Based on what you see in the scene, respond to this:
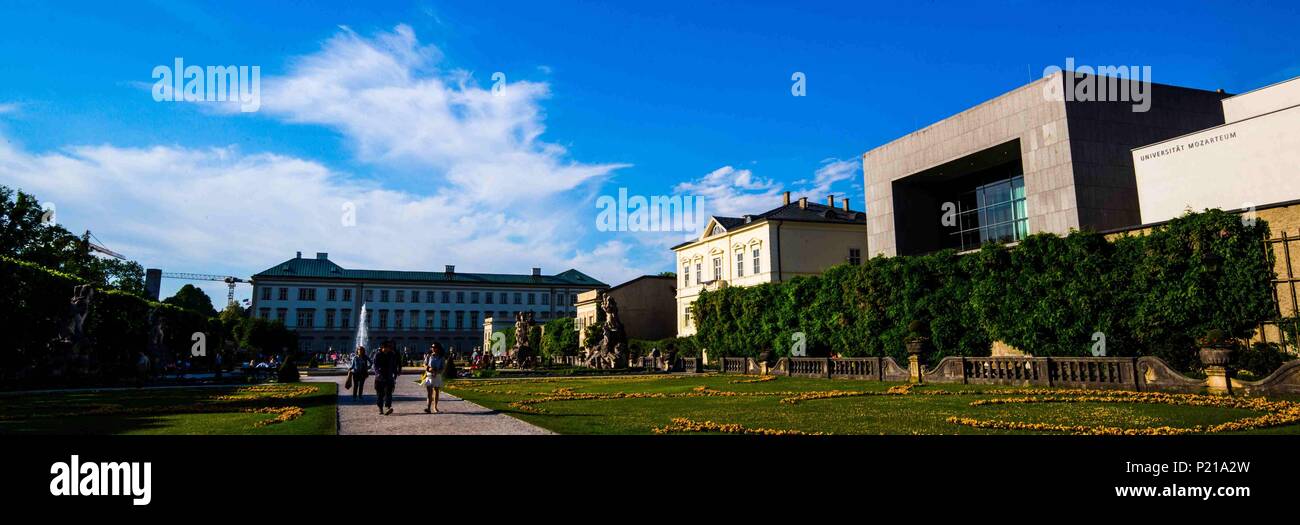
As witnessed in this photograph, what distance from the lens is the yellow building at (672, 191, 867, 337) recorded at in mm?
48188

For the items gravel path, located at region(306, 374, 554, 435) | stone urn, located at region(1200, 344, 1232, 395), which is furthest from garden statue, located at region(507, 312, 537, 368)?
stone urn, located at region(1200, 344, 1232, 395)

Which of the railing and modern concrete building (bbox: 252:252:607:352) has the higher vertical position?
modern concrete building (bbox: 252:252:607:352)

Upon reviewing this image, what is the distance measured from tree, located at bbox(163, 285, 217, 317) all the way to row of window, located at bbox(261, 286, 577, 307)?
8594mm

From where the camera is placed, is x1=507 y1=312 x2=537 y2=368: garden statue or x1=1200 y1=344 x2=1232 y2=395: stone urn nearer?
x1=1200 y1=344 x2=1232 y2=395: stone urn

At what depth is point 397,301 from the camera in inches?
4181

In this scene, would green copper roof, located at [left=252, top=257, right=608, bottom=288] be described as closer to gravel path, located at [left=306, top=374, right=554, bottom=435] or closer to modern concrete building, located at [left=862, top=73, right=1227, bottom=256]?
modern concrete building, located at [left=862, top=73, right=1227, bottom=256]

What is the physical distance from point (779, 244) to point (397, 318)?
77.4m

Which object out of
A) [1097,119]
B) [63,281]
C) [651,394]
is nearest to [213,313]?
[63,281]

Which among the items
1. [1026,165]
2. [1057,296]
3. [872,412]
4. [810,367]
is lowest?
[810,367]

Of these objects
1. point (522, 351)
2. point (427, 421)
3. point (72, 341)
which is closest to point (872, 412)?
point (427, 421)

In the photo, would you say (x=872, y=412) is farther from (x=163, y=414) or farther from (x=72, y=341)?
(x=72, y=341)

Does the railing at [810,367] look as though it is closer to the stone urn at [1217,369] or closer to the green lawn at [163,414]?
the stone urn at [1217,369]

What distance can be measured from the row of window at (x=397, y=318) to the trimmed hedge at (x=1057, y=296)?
8308 cm

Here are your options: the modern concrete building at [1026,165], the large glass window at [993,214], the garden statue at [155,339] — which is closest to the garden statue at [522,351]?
the garden statue at [155,339]
